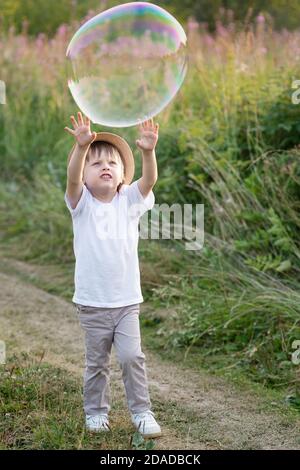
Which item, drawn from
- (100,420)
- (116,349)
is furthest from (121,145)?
(100,420)

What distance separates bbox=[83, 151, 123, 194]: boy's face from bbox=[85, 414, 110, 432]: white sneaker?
38.3 inches

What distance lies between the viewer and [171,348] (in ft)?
16.2

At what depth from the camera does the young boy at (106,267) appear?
3453 mm

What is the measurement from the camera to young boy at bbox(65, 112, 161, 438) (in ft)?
11.3

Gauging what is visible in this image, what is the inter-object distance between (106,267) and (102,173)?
412 mm

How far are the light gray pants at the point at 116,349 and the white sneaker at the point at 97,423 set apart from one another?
0.05 meters

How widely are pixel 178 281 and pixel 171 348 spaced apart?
715mm

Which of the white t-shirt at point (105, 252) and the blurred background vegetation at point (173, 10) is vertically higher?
the blurred background vegetation at point (173, 10)

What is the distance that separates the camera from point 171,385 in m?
4.32

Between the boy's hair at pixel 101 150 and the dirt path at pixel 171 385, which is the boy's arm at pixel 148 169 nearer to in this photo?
the boy's hair at pixel 101 150

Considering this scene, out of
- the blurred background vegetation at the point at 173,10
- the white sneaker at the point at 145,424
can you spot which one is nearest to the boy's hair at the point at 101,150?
the white sneaker at the point at 145,424
